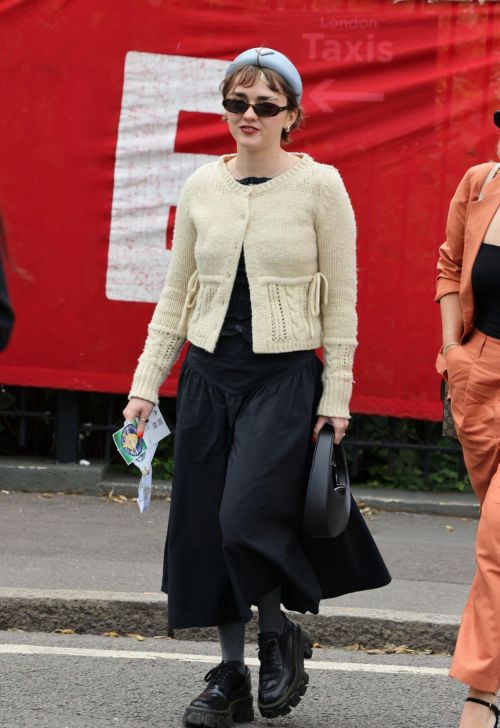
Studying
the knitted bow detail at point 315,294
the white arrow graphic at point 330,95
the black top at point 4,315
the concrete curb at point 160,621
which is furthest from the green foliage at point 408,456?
the black top at point 4,315

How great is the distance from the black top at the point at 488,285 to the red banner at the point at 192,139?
135 inches

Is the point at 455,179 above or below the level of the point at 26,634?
above

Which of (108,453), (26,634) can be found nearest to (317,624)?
(26,634)

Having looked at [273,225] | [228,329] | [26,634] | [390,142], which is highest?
[390,142]

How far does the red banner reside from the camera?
24.8ft

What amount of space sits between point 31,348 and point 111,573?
6.55ft

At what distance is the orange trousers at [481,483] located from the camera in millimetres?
3912

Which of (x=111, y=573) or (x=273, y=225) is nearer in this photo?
(x=273, y=225)

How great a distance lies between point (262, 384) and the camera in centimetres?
435

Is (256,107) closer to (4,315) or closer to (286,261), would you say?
(286,261)

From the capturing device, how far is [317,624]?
565 cm

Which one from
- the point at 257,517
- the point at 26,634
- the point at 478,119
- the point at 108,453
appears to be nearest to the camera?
the point at 257,517

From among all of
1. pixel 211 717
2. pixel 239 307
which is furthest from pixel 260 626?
pixel 239 307

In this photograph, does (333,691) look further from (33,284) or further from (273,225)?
(33,284)
